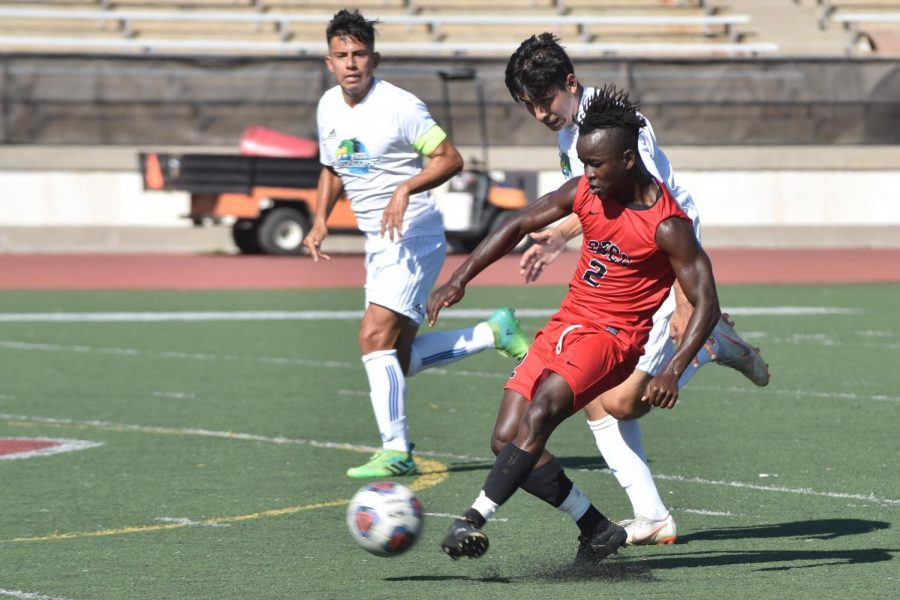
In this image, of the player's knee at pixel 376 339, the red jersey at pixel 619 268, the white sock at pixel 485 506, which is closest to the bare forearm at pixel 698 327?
the red jersey at pixel 619 268

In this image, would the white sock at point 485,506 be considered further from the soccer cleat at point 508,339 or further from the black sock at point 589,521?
the soccer cleat at point 508,339

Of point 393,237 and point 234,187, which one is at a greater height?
point 393,237

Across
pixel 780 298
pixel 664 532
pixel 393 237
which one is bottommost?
pixel 780 298

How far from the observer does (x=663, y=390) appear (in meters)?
5.62

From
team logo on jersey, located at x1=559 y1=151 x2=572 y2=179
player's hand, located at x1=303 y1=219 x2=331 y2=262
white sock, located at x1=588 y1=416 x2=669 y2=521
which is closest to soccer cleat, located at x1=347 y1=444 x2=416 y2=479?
player's hand, located at x1=303 y1=219 x2=331 y2=262

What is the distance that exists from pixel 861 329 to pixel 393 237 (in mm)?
8445

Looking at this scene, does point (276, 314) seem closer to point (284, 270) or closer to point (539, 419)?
point (284, 270)

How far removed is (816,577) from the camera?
593 centimetres

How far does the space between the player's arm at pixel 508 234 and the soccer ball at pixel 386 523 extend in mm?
736

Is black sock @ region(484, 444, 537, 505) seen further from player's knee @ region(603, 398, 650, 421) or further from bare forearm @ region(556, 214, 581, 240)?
bare forearm @ region(556, 214, 581, 240)

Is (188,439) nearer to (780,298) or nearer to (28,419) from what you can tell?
(28,419)

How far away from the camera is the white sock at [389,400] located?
330 inches

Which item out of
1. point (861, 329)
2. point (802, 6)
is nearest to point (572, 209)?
point (861, 329)

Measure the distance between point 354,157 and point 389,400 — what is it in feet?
4.29
